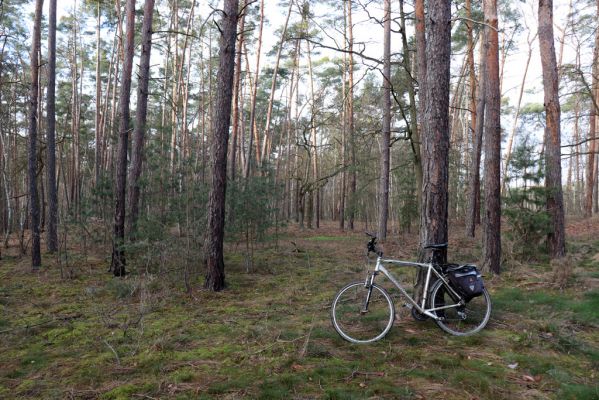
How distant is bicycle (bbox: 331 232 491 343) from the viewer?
4344mm

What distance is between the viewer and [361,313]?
4672 mm

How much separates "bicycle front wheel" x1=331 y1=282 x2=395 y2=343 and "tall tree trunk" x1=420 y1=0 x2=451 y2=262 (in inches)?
33.8

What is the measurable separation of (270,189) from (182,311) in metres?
5.27

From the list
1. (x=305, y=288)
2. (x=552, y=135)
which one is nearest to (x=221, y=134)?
(x=305, y=288)

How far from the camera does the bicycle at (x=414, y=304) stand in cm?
434

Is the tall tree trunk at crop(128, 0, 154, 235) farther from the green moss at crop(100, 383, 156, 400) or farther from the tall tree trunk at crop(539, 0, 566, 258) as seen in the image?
the tall tree trunk at crop(539, 0, 566, 258)

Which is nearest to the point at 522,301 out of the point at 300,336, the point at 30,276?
the point at 300,336

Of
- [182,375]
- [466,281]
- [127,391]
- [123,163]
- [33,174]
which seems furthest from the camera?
[33,174]

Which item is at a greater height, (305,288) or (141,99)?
(141,99)

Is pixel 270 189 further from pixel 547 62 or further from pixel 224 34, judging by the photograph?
pixel 547 62

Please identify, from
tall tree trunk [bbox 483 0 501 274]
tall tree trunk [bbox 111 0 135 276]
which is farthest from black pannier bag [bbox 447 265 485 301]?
tall tree trunk [bbox 111 0 135 276]

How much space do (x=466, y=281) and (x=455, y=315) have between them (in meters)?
0.56

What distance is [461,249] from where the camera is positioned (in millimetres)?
10562

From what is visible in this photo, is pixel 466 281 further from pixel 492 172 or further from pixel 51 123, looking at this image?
pixel 51 123
